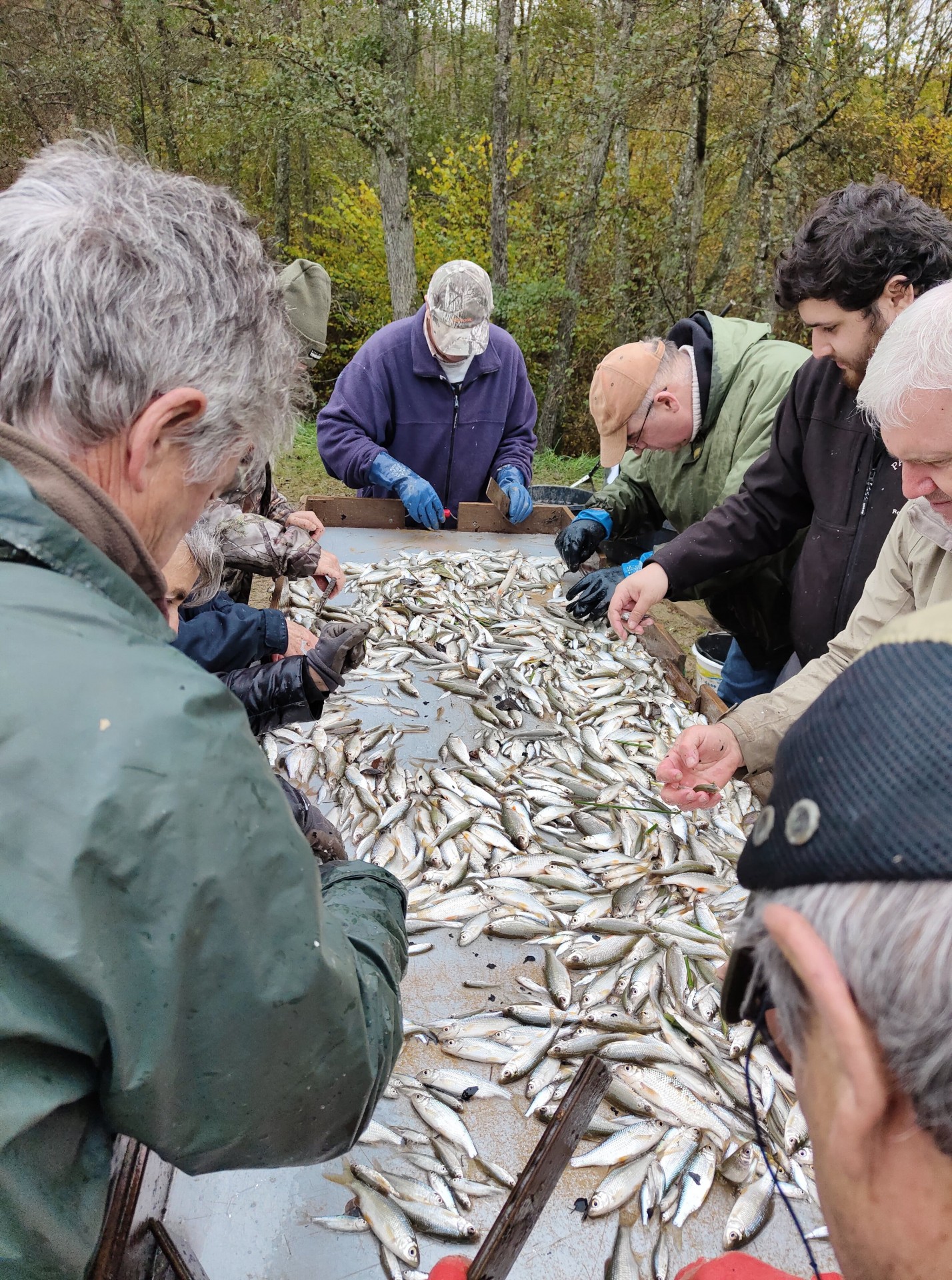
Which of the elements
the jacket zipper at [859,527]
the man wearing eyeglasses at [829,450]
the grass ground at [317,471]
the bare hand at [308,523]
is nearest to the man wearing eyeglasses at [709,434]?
the man wearing eyeglasses at [829,450]

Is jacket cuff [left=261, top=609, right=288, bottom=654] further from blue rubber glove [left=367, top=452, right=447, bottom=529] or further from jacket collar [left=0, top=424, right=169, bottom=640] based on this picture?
jacket collar [left=0, top=424, right=169, bottom=640]

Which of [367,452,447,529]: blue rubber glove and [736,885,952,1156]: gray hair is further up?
[736,885,952,1156]: gray hair

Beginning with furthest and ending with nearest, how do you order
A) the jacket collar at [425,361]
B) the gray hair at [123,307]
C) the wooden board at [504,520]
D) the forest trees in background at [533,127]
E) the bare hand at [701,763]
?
the forest trees in background at [533,127] → the wooden board at [504,520] → the jacket collar at [425,361] → the bare hand at [701,763] → the gray hair at [123,307]

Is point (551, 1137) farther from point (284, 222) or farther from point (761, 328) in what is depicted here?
point (284, 222)

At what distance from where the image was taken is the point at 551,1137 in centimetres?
137

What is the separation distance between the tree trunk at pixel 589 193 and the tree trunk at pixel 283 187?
6.51 metres

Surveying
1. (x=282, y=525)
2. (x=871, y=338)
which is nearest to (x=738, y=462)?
(x=871, y=338)

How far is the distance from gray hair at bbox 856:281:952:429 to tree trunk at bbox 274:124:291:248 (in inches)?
607

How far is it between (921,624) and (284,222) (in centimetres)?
1778

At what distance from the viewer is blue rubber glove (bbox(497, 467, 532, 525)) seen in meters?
4.83

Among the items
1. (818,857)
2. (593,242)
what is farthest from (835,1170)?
(593,242)

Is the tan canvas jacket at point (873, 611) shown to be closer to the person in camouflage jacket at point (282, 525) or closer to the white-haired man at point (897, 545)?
the white-haired man at point (897, 545)

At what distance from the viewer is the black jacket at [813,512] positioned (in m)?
2.91

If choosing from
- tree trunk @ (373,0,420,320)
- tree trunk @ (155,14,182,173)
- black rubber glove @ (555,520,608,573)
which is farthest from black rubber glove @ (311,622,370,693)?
tree trunk @ (155,14,182,173)
